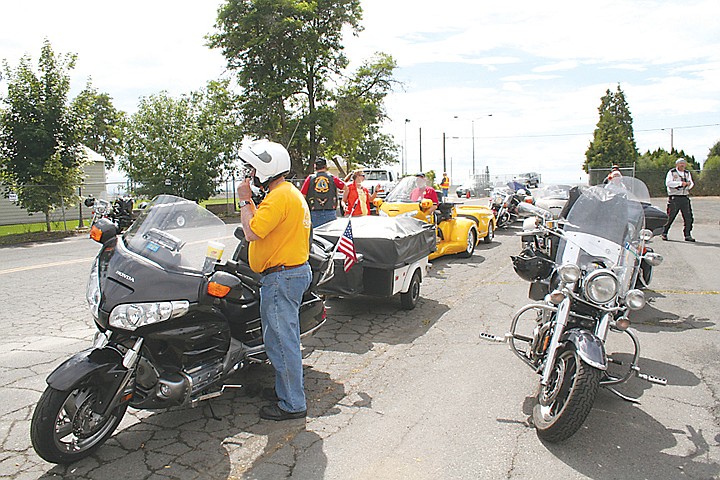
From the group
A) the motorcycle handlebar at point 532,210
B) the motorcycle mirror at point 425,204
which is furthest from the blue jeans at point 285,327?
the motorcycle mirror at point 425,204

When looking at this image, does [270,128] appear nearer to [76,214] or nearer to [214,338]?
[76,214]

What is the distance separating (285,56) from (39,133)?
1554 centimetres

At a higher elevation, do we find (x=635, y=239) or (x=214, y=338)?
(x=635, y=239)

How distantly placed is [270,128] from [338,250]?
25199 mm

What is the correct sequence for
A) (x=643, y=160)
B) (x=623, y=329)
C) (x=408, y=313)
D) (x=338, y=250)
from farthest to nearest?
(x=643, y=160) < (x=408, y=313) < (x=338, y=250) < (x=623, y=329)

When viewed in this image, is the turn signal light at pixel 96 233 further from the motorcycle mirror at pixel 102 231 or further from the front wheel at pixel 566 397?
the front wheel at pixel 566 397

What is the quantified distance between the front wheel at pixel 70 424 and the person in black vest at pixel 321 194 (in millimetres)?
6469

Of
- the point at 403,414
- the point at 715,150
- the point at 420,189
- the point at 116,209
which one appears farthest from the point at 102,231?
the point at 715,150

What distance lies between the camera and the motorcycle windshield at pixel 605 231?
14.6 ft

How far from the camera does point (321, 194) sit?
9.92m

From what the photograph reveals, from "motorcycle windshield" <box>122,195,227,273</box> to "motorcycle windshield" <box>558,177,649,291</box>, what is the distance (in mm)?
2733

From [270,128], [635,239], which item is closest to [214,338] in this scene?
[635,239]

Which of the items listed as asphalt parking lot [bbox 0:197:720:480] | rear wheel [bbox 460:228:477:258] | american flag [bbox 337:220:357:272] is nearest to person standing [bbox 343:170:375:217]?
rear wheel [bbox 460:228:477:258]

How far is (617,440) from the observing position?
12.9ft
